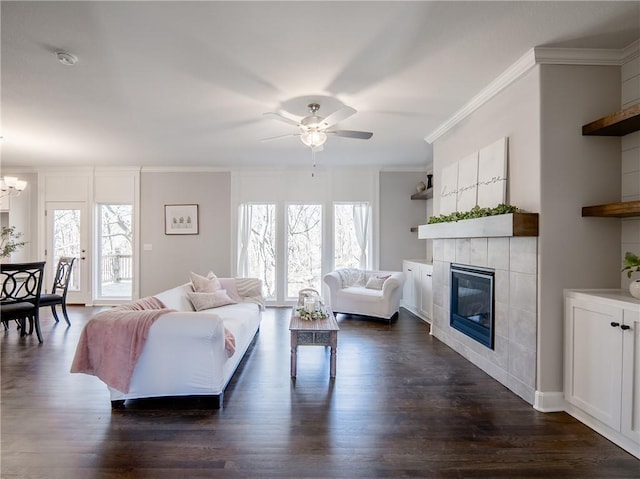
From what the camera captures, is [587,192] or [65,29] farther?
[587,192]

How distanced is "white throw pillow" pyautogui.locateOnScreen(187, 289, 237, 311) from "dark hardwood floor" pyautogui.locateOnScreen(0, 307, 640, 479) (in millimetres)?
946

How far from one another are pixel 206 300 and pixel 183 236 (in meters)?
2.74

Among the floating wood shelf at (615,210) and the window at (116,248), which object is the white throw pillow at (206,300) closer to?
the window at (116,248)

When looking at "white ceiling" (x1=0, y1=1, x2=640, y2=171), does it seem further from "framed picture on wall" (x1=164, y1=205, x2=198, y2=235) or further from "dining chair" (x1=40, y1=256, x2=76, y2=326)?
"framed picture on wall" (x1=164, y1=205, x2=198, y2=235)

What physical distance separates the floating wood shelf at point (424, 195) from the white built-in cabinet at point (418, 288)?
3.90ft

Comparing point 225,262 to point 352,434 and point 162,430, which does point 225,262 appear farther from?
point 352,434

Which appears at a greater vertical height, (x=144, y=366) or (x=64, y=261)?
(x=64, y=261)

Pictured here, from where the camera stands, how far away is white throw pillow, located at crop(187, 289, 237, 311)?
3.67 m

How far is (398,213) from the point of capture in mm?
5973

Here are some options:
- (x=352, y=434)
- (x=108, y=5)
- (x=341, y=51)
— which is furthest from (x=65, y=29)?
(x=352, y=434)

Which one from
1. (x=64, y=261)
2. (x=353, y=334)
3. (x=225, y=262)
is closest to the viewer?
(x=353, y=334)

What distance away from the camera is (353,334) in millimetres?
4203

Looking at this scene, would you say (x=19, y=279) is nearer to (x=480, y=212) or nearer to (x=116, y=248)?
(x=116, y=248)

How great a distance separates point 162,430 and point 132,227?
16.0 ft
